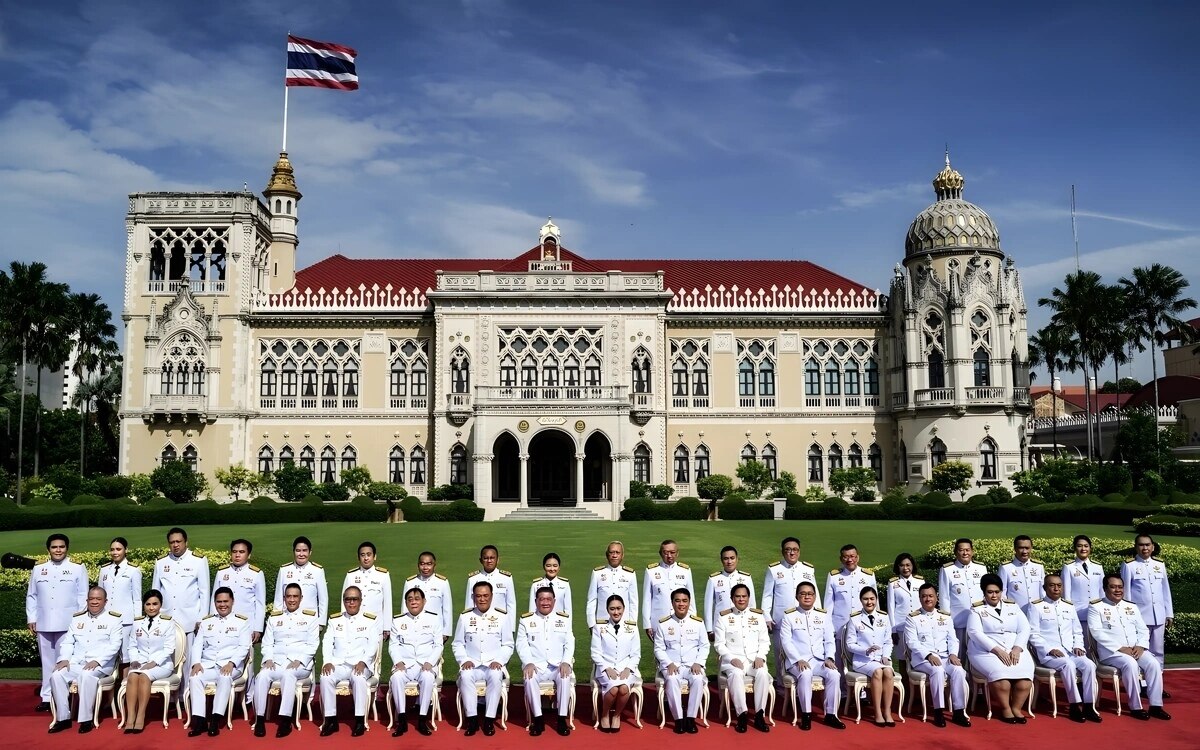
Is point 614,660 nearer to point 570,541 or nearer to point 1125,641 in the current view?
point 1125,641

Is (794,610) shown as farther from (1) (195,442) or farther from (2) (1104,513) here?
(1) (195,442)

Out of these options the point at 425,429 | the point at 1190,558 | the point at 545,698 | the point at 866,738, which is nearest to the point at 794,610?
the point at 866,738

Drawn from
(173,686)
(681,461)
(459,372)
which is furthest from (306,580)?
(681,461)

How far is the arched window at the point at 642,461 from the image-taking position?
4694 cm

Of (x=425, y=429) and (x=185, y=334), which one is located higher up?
(x=185, y=334)

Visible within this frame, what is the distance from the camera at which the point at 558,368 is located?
156ft

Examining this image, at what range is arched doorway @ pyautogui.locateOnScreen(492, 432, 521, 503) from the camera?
155 feet

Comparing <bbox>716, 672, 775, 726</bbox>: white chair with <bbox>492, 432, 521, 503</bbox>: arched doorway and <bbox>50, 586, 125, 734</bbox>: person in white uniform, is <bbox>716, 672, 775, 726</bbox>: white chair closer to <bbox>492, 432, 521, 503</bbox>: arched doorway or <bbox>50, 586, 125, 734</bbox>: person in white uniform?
<bbox>50, 586, 125, 734</bbox>: person in white uniform

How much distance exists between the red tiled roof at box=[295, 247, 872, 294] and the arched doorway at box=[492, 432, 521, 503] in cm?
1011

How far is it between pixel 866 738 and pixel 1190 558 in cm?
1014

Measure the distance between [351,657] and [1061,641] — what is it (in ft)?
28.5

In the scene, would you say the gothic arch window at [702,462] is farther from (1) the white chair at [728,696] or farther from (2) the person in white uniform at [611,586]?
(1) the white chair at [728,696]

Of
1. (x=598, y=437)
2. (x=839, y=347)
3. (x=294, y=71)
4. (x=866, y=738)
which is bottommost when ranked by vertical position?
(x=866, y=738)

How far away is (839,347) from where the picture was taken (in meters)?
50.9
